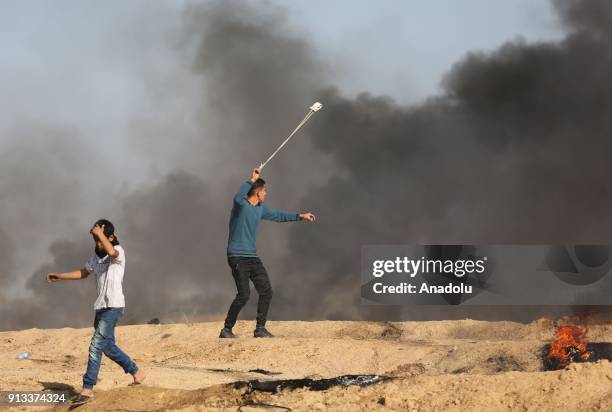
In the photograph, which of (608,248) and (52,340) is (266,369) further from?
(608,248)

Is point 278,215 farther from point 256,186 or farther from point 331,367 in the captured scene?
point 331,367

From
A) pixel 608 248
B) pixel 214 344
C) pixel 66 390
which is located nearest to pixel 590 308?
pixel 608 248

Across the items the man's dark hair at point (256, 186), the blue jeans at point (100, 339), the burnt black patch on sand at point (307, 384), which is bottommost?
the burnt black patch on sand at point (307, 384)

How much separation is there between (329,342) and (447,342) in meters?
1.67

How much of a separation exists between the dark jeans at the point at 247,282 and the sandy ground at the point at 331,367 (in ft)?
1.40

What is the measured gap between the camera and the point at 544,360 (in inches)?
446

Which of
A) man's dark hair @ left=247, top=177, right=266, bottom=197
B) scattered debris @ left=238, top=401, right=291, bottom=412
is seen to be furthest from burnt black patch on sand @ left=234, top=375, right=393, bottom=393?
man's dark hair @ left=247, top=177, right=266, bottom=197

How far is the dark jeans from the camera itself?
44.3ft

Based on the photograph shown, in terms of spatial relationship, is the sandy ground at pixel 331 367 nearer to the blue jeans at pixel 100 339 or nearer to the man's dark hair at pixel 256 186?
the blue jeans at pixel 100 339

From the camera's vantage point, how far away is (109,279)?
9.45 metres

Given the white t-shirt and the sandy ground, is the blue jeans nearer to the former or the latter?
the white t-shirt

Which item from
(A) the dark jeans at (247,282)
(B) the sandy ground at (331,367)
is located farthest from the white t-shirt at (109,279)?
(A) the dark jeans at (247,282)
